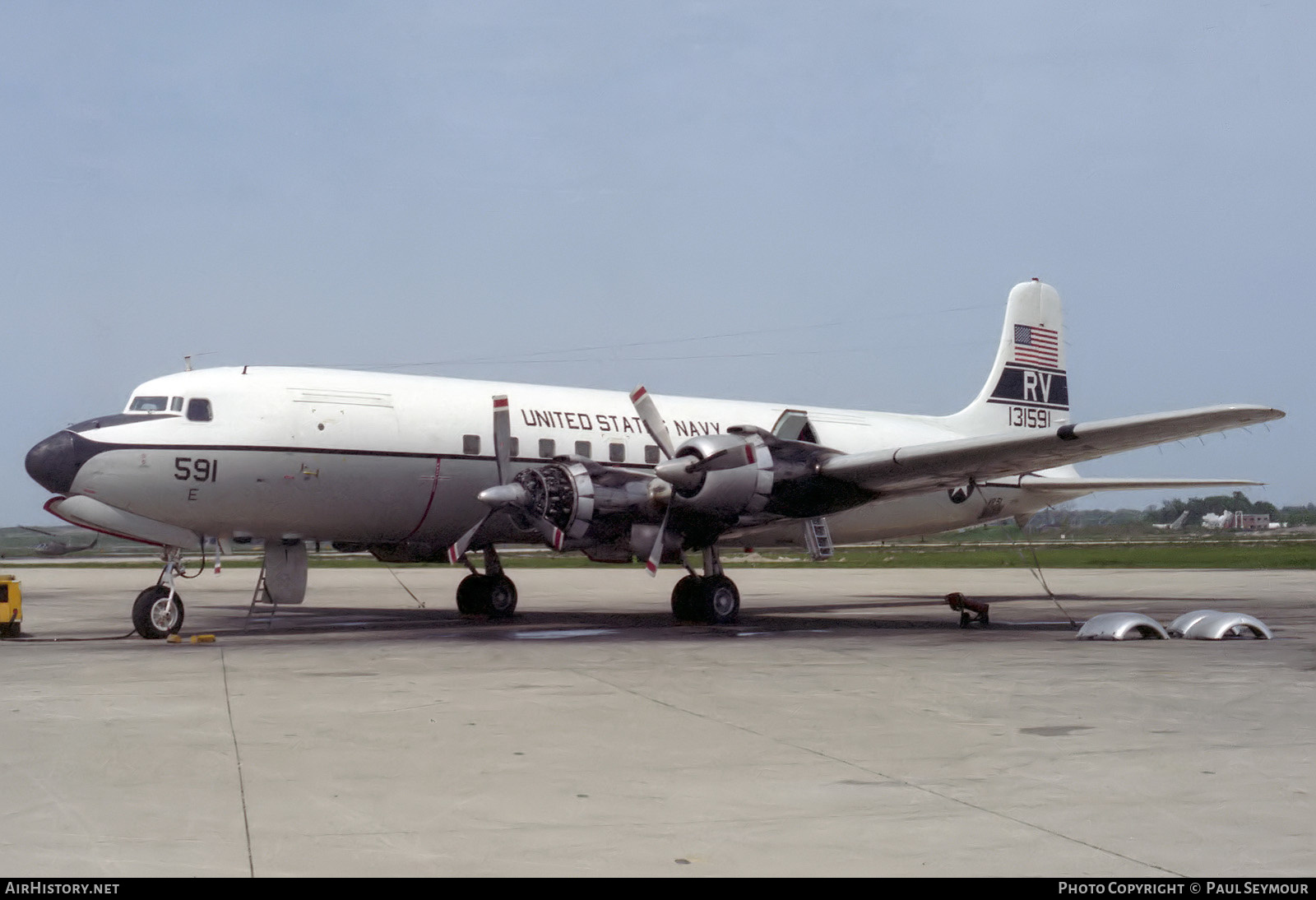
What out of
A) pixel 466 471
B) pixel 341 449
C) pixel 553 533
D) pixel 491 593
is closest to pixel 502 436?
pixel 466 471

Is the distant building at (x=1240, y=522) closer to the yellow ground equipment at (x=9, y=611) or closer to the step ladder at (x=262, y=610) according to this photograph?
the step ladder at (x=262, y=610)

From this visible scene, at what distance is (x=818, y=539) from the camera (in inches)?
755

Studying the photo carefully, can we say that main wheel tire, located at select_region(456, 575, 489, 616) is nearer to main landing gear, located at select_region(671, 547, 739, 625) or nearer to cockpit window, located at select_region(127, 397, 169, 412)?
main landing gear, located at select_region(671, 547, 739, 625)

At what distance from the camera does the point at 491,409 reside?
20.1 meters

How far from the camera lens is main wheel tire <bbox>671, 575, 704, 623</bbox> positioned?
1955cm

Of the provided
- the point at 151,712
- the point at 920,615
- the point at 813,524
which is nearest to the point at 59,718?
the point at 151,712

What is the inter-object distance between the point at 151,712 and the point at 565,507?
8.39 metres

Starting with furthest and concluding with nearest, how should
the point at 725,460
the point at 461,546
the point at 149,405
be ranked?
the point at 461,546 → the point at 725,460 → the point at 149,405

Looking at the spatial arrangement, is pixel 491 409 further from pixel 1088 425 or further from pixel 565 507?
pixel 1088 425

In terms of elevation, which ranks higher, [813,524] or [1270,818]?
[813,524]

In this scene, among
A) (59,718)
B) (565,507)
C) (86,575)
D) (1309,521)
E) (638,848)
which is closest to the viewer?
(638,848)

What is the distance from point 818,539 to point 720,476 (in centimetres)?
227

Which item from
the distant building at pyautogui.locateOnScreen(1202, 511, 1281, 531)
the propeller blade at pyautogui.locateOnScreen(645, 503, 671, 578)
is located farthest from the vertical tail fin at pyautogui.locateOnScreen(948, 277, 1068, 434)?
the distant building at pyautogui.locateOnScreen(1202, 511, 1281, 531)

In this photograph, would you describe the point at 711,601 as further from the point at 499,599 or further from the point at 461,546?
the point at 499,599
